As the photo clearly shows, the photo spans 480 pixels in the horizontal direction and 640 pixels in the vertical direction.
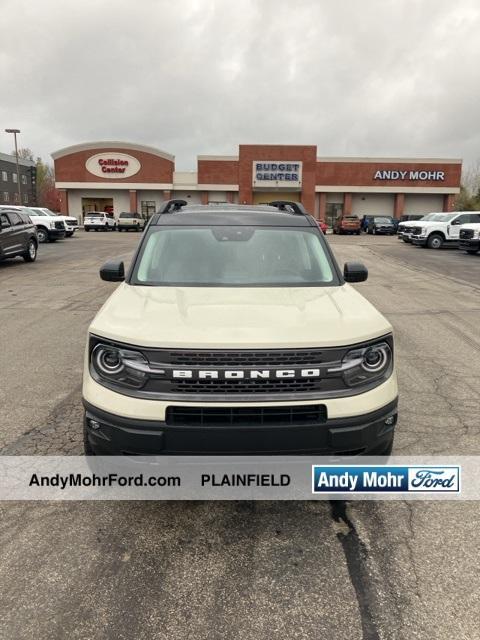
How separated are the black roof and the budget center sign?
45.0m

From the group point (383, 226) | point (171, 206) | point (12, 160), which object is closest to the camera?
point (171, 206)

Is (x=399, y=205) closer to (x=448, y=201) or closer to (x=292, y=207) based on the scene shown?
(x=448, y=201)

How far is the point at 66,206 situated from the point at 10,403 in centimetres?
5123

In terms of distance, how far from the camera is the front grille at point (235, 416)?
2490 mm

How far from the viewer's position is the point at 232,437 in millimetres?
2463

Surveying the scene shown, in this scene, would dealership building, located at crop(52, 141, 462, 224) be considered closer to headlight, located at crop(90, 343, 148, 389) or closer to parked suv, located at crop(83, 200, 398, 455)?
parked suv, located at crop(83, 200, 398, 455)

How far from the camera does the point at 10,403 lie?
4.57 metres

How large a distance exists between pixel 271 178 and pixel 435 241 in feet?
80.4

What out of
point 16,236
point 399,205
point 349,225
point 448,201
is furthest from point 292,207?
point 448,201

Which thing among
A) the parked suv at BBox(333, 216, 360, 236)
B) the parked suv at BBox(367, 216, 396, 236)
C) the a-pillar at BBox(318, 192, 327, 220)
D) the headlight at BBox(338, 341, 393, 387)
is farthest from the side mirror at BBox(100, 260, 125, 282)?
the a-pillar at BBox(318, 192, 327, 220)

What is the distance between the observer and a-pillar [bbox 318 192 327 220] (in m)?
50.0

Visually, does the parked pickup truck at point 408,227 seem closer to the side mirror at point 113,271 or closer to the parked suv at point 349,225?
the parked suv at point 349,225

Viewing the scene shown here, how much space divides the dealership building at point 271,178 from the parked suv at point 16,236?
33638 mm

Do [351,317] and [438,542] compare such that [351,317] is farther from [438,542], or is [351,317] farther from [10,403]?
[10,403]
